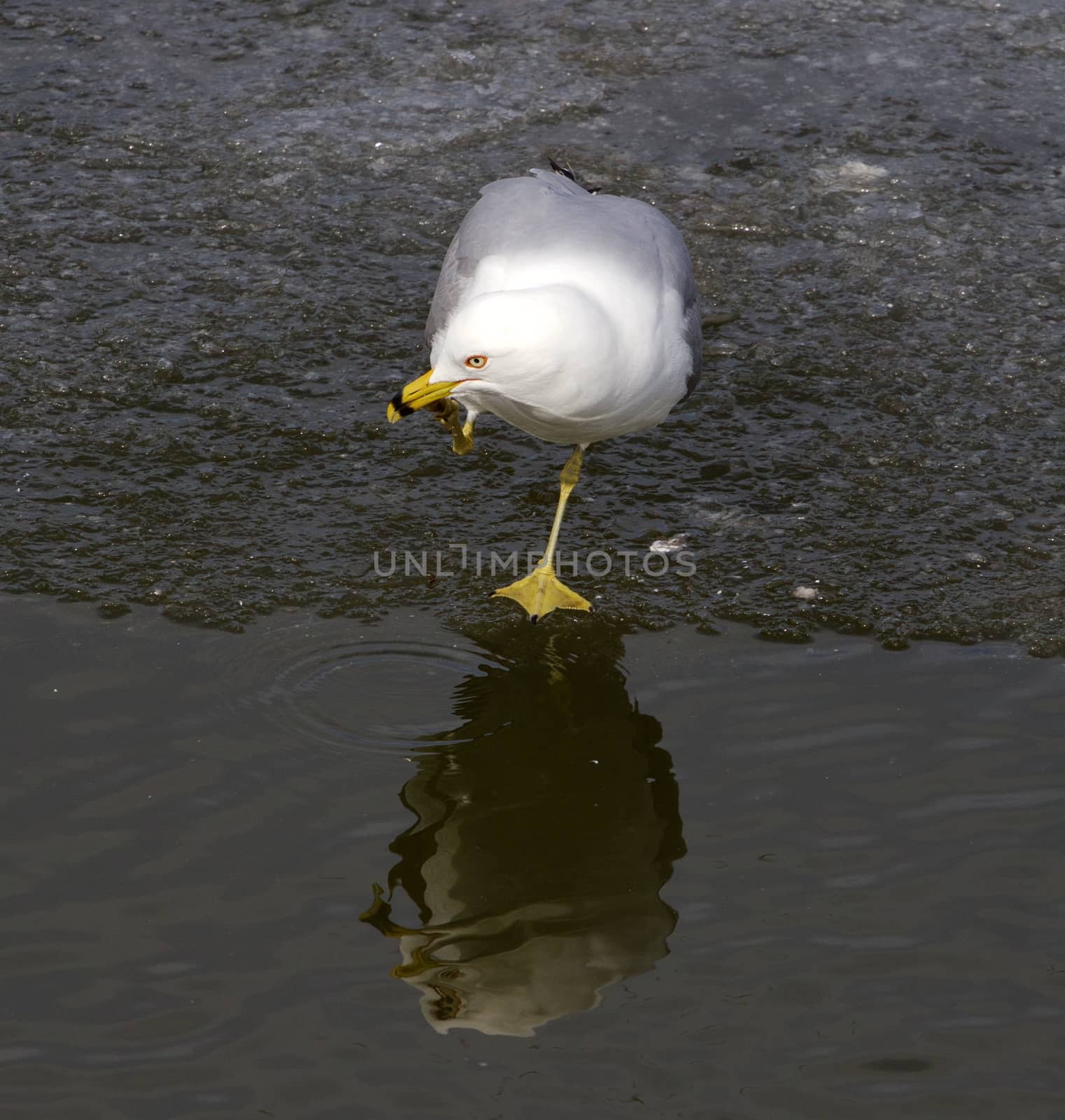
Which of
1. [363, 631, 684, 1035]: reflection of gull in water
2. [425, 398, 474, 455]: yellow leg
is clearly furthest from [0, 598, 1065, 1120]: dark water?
[425, 398, 474, 455]: yellow leg

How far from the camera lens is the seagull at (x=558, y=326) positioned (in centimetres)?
384

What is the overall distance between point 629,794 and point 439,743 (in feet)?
1.72

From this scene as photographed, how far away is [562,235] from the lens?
428 cm

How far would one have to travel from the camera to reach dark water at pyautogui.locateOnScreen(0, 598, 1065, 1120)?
3.11 metres

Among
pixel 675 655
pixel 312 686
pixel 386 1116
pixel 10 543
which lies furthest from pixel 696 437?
pixel 386 1116

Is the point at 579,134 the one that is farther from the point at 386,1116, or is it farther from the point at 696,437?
the point at 386,1116

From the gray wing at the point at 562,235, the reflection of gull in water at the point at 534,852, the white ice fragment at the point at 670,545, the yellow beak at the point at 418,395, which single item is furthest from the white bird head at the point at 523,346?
the white ice fragment at the point at 670,545

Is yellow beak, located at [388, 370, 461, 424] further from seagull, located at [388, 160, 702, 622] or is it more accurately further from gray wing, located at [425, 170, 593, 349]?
gray wing, located at [425, 170, 593, 349]

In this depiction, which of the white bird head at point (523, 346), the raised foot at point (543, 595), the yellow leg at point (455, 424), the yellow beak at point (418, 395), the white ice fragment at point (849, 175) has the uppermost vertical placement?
the white ice fragment at point (849, 175)

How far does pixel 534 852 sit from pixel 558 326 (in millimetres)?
1303

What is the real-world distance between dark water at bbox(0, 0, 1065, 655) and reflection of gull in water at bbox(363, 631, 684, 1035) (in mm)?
501

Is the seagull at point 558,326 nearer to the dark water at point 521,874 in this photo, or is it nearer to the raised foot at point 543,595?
the raised foot at point 543,595

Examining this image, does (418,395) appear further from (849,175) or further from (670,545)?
(849,175)

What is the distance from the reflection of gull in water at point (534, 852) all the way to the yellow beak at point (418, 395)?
805 mm
